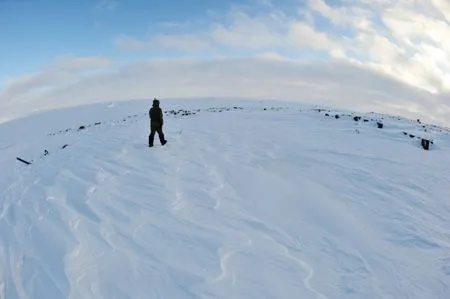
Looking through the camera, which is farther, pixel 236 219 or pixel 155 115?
pixel 155 115

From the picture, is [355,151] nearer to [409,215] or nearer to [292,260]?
[409,215]

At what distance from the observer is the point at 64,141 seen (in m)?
22.0

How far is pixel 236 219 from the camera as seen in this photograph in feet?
30.3

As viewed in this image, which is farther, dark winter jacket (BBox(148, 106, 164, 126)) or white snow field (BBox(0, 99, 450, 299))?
dark winter jacket (BBox(148, 106, 164, 126))

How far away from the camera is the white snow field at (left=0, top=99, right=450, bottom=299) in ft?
23.2

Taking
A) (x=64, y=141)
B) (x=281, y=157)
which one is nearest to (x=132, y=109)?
(x=64, y=141)

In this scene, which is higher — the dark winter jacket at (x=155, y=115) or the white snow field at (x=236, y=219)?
the dark winter jacket at (x=155, y=115)

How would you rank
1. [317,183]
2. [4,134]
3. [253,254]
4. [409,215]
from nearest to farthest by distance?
[253,254], [409,215], [317,183], [4,134]

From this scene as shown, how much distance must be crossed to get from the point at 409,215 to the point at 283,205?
239 centimetres

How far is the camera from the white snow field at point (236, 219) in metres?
7.06

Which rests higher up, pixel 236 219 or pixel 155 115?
pixel 155 115

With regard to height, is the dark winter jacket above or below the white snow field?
above

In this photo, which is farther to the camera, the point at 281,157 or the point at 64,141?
the point at 64,141

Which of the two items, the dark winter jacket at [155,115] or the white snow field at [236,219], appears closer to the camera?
the white snow field at [236,219]
